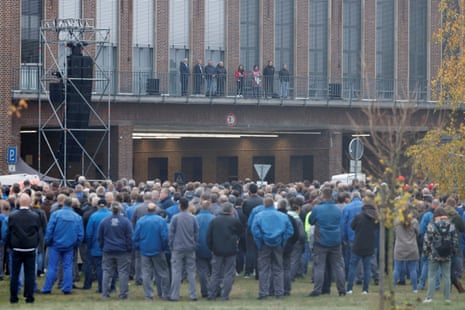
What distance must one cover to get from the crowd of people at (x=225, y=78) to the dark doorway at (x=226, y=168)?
6.79 m

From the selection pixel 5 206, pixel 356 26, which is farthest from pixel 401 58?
pixel 5 206

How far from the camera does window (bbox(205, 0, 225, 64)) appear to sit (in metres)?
53.8

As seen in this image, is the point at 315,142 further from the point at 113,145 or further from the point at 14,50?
the point at 14,50

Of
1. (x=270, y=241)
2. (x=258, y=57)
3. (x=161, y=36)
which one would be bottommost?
(x=270, y=241)

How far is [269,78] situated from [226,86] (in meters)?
2.05

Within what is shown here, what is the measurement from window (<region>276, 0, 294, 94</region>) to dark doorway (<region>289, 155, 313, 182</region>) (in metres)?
5.01

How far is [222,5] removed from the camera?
5419 centimetres

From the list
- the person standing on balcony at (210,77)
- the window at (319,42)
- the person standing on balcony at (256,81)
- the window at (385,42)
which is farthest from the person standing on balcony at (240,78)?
the window at (385,42)

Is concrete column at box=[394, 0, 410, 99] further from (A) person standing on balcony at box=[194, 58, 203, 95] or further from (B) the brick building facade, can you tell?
(A) person standing on balcony at box=[194, 58, 203, 95]

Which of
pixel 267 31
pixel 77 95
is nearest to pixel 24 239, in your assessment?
pixel 77 95

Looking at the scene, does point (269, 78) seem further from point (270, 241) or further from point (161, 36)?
point (270, 241)

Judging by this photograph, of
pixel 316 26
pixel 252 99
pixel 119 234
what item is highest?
pixel 316 26

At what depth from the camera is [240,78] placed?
52.2 meters

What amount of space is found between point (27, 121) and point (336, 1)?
16.7m
